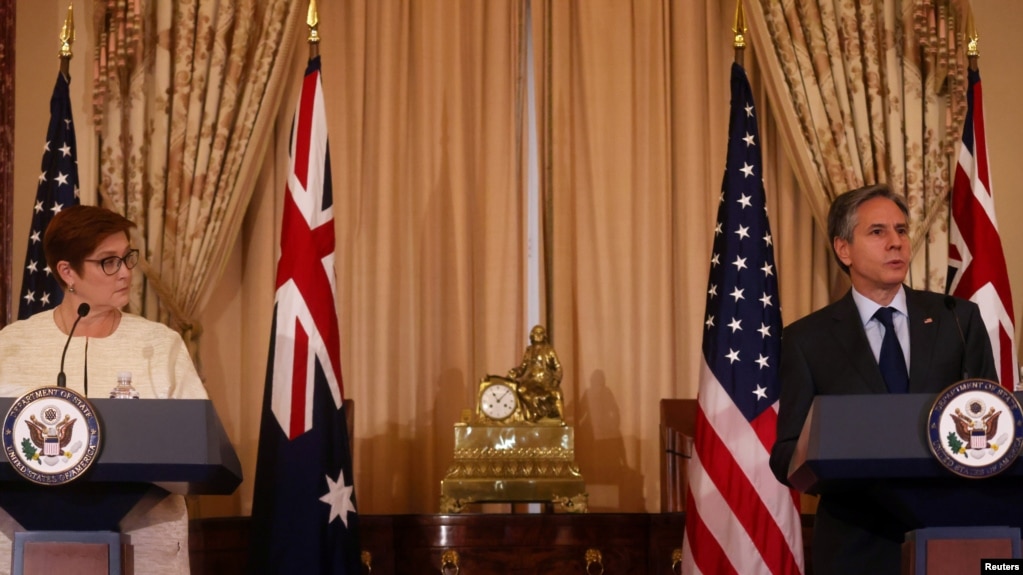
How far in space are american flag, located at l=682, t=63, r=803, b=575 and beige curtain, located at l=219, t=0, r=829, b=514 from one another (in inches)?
39.5

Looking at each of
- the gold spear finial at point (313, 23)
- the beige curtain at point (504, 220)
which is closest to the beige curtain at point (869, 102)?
the beige curtain at point (504, 220)

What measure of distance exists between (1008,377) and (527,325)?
7.12ft

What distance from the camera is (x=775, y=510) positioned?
452cm

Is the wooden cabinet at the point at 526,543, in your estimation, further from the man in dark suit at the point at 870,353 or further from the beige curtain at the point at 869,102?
the man in dark suit at the point at 870,353

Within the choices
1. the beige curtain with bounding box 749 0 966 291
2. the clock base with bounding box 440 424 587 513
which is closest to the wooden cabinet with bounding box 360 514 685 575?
the clock base with bounding box 440 424 587 513

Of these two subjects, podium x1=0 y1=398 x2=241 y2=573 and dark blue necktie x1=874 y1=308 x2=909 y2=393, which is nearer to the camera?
podium x1=0 y1=398 x2=241 y2=573

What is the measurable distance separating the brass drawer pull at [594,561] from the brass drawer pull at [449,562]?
1.66 ft

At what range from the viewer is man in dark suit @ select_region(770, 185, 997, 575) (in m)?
2.71

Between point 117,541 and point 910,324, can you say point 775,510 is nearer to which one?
point 910,324

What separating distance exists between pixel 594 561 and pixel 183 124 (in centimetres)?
263

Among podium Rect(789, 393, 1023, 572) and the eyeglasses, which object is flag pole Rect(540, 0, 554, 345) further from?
podium Rect(789, 393, 1023, 572)

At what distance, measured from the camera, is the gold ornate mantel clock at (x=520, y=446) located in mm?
5027

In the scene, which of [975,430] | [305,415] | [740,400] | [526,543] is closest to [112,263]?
[305,415]

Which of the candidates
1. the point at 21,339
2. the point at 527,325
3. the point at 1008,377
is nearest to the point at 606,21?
the point at 527,325
